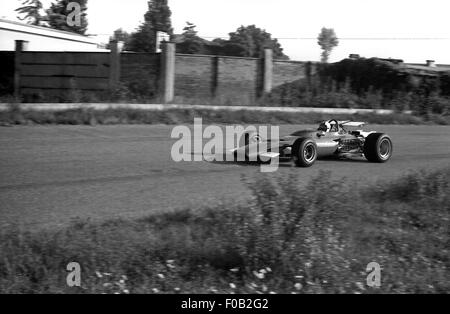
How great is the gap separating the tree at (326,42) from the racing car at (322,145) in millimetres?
30500

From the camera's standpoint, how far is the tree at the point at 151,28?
45.4 meters

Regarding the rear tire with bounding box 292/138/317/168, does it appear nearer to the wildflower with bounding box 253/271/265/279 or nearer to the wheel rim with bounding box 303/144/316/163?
the wheel rim with bounding box 303/144/316/163

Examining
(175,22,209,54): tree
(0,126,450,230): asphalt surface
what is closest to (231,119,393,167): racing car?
(0,126,450,230): asphalt surface

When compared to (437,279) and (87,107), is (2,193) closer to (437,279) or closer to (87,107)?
(437,279)

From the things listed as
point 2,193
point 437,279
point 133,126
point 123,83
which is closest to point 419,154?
point 133,126

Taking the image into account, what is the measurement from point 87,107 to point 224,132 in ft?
13.6

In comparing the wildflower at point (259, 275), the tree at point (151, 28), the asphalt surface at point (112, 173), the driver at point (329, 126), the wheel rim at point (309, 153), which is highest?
the tree at point (151, 28)

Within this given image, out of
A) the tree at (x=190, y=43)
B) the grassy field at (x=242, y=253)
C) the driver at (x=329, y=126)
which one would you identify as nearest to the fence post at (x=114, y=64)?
the driver at (x=329, y=126)

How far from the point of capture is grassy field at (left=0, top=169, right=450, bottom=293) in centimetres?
524

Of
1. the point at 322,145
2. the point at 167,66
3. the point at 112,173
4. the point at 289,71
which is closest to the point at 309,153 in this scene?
the point at 322,145

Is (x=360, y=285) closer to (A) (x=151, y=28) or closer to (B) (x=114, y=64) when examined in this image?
(B) (x=114, y=64)

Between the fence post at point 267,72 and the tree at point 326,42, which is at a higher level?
the tree at point 326,42

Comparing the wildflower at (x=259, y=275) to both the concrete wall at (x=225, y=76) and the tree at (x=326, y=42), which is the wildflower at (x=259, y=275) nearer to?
the concrete wall at (x=225, y=76)

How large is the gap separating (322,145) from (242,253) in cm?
606
